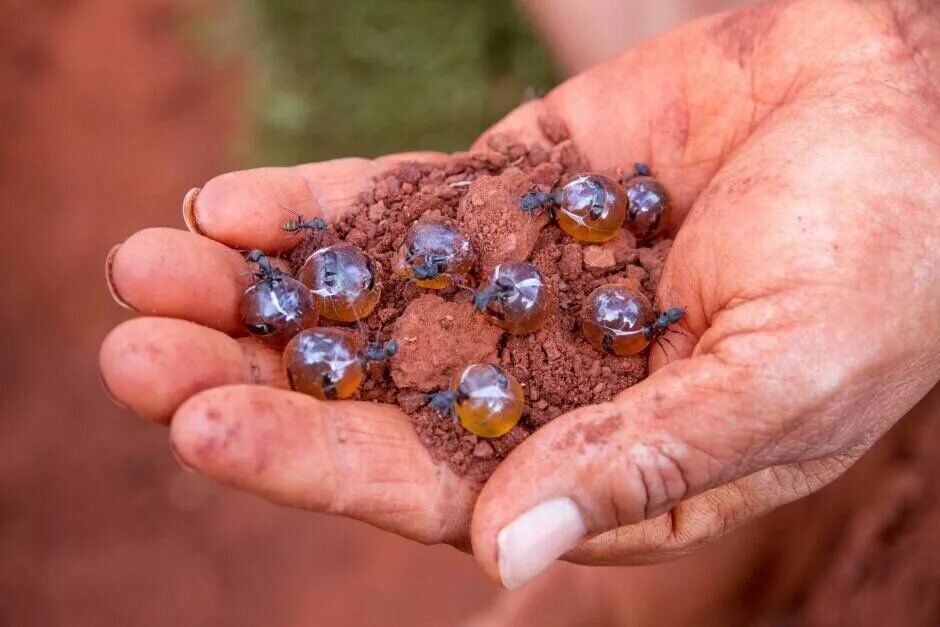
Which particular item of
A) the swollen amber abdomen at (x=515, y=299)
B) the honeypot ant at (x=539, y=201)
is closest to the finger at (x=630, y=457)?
the swollen amber abdomen at (x=515, y=299)

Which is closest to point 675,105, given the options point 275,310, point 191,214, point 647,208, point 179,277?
point 647,208

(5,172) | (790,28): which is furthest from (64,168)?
(790,28)

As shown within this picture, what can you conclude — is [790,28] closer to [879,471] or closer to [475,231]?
[475,231]

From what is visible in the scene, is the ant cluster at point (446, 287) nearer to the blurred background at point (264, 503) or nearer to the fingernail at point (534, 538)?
the fingernail at point (534, 538)

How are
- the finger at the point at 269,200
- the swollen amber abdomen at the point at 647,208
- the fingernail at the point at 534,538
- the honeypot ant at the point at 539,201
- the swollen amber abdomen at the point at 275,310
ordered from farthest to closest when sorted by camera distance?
the swollen amber abdomen at the point at 647,208
the honeypot ant at the point at 539,201
the finger at the point at 269,200
the swollen amber abdomen at the point at 275,310
the fingernail at the point at 534,538

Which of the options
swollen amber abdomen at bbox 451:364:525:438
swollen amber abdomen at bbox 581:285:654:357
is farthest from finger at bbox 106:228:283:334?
swollen amber abdomen at bbox 581:285:654:357

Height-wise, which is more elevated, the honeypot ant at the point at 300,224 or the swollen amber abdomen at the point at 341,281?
the honeypot ant at the point at 300,224

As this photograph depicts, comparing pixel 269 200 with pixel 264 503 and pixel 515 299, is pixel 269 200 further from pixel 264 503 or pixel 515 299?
pixel 264 503

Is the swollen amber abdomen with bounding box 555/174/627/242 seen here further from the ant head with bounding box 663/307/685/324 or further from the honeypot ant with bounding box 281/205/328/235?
the honeypot ant with bounding box 281/205/328/235
